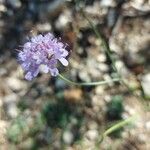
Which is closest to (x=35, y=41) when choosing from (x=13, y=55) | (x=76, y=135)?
(x=76, y=135)

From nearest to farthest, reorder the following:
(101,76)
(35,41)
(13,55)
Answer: (35,41) < (101,76) < (13,55)

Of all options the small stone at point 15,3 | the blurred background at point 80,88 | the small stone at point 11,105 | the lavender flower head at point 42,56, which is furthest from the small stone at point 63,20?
the lavender flower head at point 42,56

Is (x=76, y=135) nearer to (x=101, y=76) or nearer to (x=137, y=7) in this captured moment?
(x=101, y=76)

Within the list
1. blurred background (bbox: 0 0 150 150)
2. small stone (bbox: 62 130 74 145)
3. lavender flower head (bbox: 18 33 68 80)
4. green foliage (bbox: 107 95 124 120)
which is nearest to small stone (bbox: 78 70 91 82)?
blurred background (bbox: 0 0 150 150)

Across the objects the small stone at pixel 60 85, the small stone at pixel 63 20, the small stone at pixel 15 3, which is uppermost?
the small stone at pixel 15 3

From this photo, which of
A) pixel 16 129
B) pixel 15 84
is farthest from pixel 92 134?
pixel 15 84

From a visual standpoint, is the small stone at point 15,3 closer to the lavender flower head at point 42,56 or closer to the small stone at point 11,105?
the small stone at point 11,105
